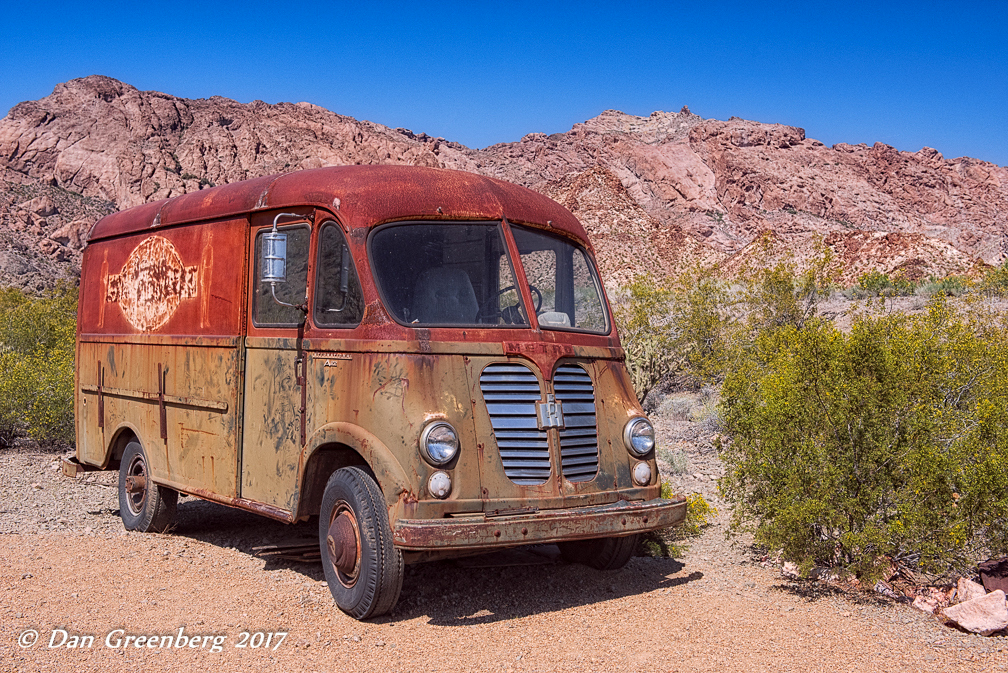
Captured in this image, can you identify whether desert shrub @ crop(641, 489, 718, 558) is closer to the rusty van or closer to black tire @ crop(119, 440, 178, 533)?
the rusty van

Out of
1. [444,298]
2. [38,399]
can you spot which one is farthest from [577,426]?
[38,399]

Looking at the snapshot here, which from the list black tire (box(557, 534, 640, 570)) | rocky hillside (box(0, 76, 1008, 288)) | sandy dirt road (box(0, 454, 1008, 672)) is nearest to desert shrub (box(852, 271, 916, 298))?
sandy dirt road (box(0, 454, 1008, 672))

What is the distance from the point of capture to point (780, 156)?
74.6 metres

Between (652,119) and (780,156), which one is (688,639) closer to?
(780,156)

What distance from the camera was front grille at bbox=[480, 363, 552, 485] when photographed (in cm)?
509

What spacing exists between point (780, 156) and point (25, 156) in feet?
200

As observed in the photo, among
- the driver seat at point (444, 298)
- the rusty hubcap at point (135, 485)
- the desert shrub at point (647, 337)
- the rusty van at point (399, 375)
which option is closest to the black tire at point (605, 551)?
the rusty van at point (399, 375)

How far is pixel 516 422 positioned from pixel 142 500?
13.6 ft

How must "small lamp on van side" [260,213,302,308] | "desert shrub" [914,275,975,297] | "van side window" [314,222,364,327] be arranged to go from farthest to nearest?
"desert shrub" [914,275,975,297], "van side window" [314,222,364,327], "small lamp on van side" [260,213,302,308]

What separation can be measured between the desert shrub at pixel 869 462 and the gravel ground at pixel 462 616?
42 centimetres

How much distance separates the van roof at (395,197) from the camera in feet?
18.1

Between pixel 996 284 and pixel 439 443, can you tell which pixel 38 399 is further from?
pixel 996 284

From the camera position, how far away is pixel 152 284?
23.7 ft

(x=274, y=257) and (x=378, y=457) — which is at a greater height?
(x=274, y=257)
